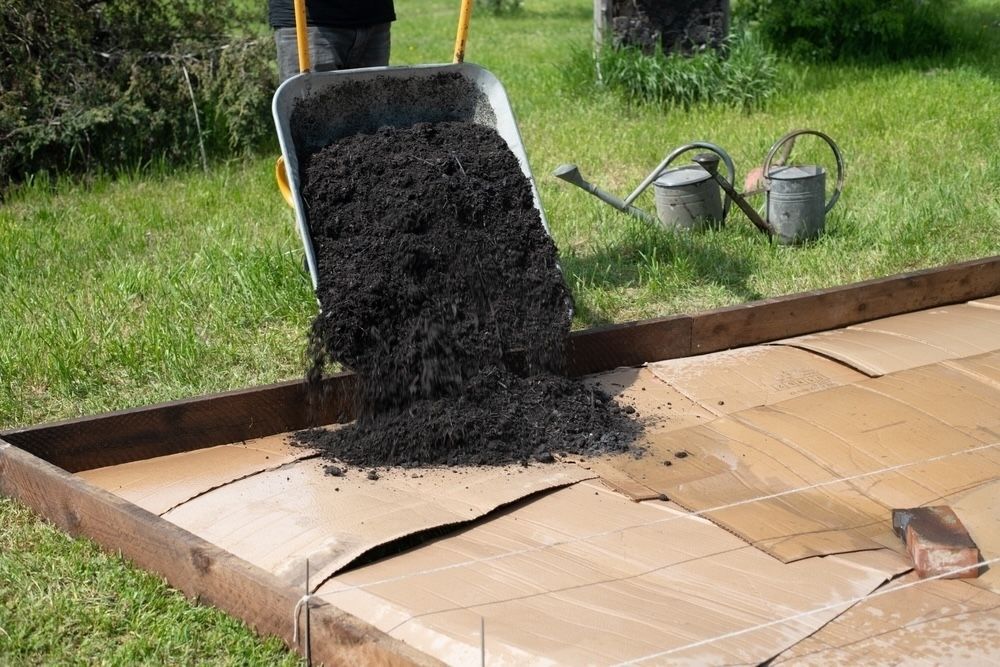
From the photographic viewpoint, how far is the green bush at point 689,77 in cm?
880

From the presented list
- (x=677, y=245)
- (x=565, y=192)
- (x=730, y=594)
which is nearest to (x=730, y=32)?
(x=565, y=192)

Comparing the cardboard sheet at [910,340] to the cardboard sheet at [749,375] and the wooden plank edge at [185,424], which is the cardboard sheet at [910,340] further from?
the wooden plank edge at [185,424]

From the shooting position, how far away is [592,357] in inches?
183

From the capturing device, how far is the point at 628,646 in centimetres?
274

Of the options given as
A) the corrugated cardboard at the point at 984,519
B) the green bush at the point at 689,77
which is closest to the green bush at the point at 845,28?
the green bush at the point at 689,77

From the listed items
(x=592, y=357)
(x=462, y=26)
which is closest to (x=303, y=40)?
(x=462, y=26)

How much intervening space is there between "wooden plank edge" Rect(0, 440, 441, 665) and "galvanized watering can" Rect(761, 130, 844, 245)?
3.78 meters

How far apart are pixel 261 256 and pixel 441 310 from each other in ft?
5.90

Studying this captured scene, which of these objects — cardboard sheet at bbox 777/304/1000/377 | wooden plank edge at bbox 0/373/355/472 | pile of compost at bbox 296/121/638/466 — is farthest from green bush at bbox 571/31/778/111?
wooden plank edge at bbox 0/373/355/472

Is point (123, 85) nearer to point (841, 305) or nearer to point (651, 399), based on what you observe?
point (651, 399)

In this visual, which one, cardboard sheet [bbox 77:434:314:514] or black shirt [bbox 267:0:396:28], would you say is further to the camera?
black shirt [bbox 267:0:396:28]

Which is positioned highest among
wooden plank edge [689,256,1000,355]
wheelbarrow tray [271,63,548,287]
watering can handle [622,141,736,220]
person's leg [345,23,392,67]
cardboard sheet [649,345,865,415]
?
person's leg [345,23,392,67]

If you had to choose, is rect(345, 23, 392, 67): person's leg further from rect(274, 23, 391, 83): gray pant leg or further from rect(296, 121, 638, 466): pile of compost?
rect(296, 121, 638, 466): pile of compost

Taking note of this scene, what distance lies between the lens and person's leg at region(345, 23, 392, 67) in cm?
514
